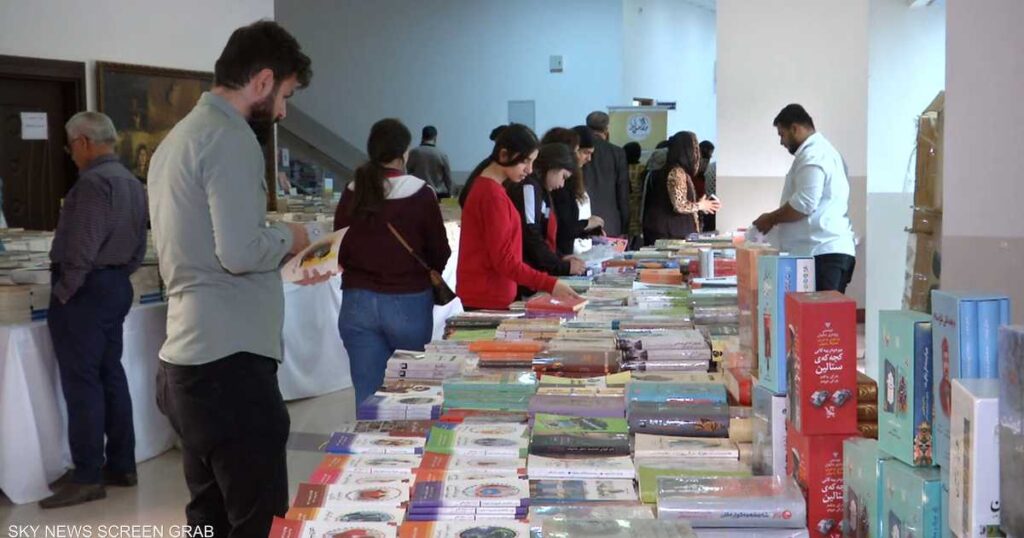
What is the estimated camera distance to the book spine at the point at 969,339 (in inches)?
52.4

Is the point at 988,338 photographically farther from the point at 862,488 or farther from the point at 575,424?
the point at 575,424

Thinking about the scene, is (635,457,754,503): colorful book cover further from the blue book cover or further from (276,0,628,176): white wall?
(276,0,628,176): white wall

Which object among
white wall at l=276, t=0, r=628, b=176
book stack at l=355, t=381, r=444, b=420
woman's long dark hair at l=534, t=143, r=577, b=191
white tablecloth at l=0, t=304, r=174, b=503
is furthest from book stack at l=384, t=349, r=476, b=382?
white wall at l=276, t=0, r=628, b=176

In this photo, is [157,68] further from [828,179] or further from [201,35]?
[828,179]

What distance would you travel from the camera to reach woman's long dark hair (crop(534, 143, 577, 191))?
546 cm

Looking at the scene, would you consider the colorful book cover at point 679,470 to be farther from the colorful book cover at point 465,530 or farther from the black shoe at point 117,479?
the black shoe at point 117,479

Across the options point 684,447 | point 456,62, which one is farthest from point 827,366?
point 456,62

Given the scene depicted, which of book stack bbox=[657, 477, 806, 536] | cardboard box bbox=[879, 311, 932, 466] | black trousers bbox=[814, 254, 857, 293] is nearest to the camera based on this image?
cardboard box bbox=[879, 311, 932, 466]

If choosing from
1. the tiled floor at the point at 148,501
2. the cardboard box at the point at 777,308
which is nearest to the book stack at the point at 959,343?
the cardboard box at the point at 777,308

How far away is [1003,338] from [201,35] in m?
9.15

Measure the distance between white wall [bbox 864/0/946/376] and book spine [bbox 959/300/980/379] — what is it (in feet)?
27.0

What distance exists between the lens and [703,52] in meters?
19.6

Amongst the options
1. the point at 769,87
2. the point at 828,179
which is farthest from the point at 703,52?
the point at 828,179

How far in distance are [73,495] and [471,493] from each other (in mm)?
3210
